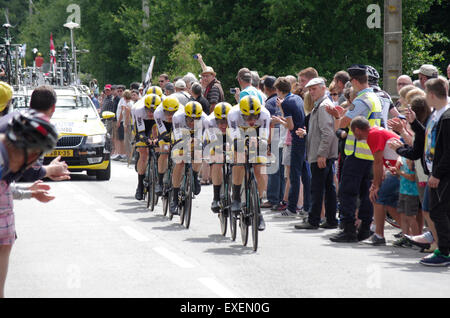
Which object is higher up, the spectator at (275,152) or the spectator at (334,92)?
the spectator at (334,92)

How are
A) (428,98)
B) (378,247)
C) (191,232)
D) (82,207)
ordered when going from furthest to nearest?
1. (82,207)
2. (191,232)
3. (378,247)
4. (428,98)

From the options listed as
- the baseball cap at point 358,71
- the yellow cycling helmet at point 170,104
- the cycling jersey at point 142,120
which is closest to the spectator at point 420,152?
the baseball cap at point 358,71

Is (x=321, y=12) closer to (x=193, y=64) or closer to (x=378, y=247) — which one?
(x=193, y=64)

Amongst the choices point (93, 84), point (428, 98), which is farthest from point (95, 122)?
point (93, 84)

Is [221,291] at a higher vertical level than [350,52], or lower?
lower

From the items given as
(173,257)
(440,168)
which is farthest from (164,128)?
(440,168)

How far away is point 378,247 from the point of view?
436 inches

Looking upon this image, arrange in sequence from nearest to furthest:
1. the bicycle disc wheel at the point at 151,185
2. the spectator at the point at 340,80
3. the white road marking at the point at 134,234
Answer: the white road marking at the point at 134,234 → the spectator at the point at 340,80 → the bicycle disc wheel at the point at 151,185

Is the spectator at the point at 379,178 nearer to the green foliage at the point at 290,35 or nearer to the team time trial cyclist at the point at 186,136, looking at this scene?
the team time trial cyclist at the point at 186,136

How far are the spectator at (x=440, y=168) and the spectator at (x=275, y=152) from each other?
561cm

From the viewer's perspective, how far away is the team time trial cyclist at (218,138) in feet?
38.4

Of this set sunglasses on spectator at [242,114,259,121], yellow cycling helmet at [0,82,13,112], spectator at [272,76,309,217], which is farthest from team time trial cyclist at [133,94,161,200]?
yellow cycling helmet at [0,82,13,112]

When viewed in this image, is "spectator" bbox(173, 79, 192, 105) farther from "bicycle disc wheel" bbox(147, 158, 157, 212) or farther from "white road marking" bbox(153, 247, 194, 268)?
"white road marking" bbox(153, 247, 194, 268)

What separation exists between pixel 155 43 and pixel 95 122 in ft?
71.2
